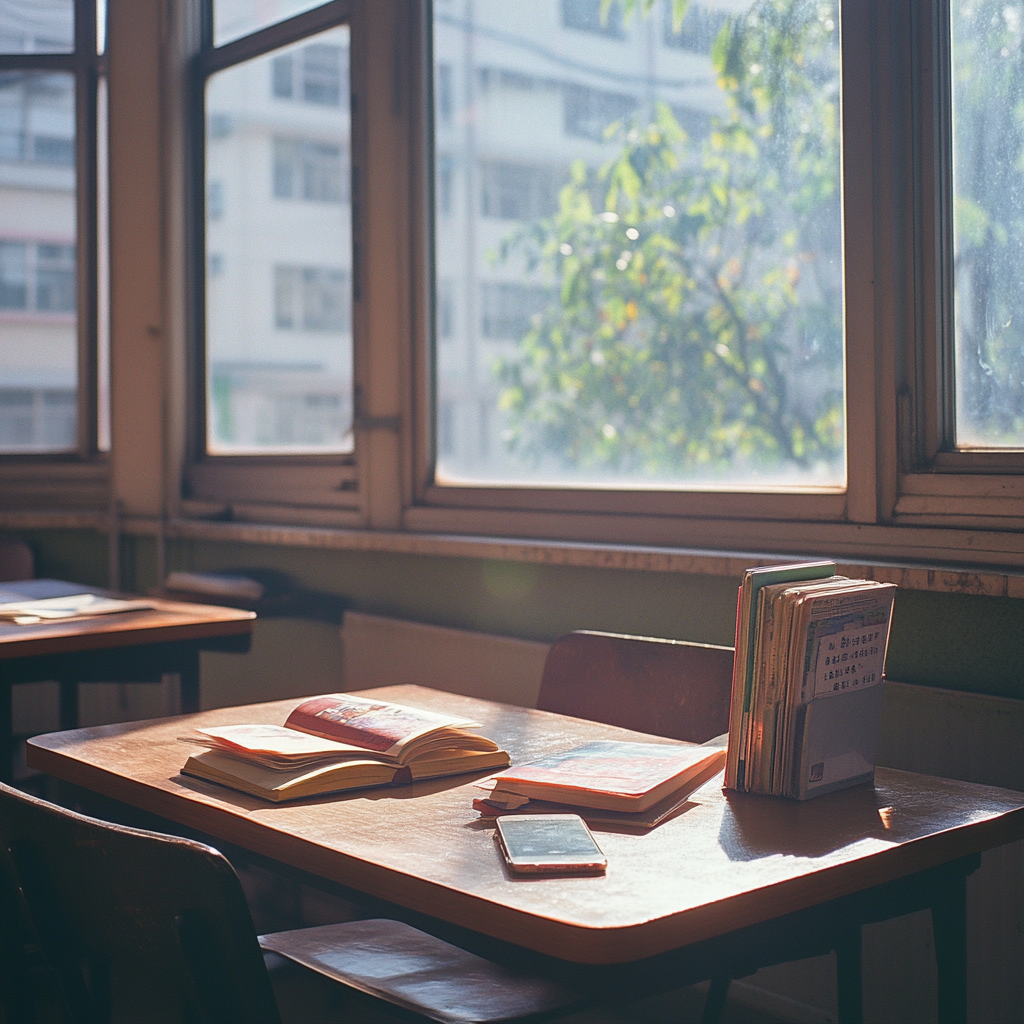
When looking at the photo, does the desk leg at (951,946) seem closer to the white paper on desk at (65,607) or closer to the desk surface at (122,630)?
the desk surface at (122,630)

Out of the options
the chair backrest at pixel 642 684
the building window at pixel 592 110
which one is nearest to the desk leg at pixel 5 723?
the chair backrest at pixel 642 684

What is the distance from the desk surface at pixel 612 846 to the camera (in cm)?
98

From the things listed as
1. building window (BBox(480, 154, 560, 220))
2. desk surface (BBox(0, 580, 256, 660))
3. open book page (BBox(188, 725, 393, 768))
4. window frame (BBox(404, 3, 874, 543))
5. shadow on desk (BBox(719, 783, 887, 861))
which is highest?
building window (BBox(480, 154, 560, 220))

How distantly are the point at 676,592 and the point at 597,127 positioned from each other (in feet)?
3.60

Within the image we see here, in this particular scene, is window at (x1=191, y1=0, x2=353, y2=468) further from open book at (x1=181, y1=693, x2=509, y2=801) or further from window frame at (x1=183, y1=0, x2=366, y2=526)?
open book at (x1=181, y1=693, x2=509, y2=801)

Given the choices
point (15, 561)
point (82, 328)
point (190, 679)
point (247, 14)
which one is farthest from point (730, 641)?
point (82, 328)

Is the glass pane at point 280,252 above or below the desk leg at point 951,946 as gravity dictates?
above

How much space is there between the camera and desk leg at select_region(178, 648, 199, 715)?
2416mm

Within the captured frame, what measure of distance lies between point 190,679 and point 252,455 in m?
1.55

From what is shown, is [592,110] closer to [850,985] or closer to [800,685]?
[800,685]

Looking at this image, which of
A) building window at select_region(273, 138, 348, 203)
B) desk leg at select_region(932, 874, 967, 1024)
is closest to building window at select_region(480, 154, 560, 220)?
building window at select_region(273, 138, 348, 203)

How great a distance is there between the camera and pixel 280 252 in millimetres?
3805

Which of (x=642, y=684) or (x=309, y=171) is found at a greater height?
(x=309, y=171)

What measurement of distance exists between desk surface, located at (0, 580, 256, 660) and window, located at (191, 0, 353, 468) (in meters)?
1.05
